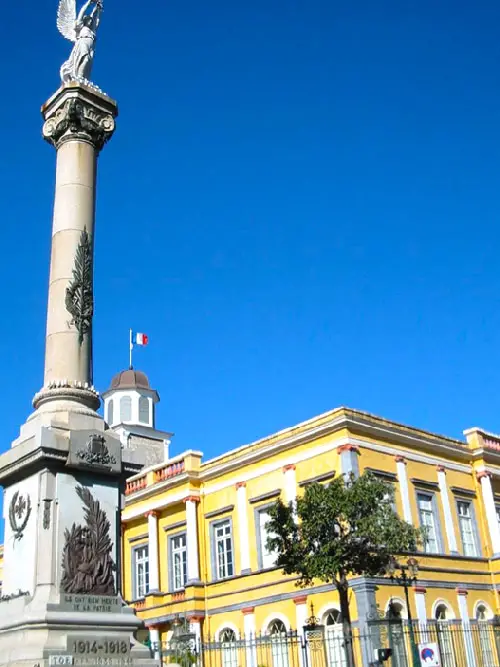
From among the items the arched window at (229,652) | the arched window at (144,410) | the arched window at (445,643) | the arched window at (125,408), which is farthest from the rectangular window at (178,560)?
the arched window at (144,410)

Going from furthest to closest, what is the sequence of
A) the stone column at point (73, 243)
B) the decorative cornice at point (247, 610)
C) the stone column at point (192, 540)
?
the stone column at point (192, 540)
the decorative cornice at point (247, 610)
the stone column at point (73, 243)

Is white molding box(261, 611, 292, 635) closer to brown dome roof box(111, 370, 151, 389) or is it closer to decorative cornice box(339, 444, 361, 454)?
decorative cornice box(339, 444, 361, 454)

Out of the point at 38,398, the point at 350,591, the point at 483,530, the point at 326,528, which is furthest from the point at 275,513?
the point at 483,530

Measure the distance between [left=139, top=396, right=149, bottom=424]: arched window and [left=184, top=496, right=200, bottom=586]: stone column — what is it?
16.6 m

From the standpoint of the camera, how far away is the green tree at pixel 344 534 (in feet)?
63.4

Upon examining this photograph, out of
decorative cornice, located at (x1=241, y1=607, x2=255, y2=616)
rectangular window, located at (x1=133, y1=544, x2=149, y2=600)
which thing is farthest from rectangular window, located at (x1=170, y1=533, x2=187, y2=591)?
decorative cornice, located at (x1=241, y1=607, x2=255, y2=616)

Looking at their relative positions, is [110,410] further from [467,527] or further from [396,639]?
[396,639]

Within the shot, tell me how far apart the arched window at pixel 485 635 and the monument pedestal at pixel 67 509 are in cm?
1983

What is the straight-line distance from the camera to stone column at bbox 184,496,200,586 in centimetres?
3141

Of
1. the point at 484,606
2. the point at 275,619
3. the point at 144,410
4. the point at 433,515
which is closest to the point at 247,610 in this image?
the point at 275,619

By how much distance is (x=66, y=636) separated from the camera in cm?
1048

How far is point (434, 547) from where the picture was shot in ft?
96.9

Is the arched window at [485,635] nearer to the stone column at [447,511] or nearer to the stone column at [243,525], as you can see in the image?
the stone column at [447,511]

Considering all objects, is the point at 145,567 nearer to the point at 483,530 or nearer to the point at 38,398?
the point at 483,530
